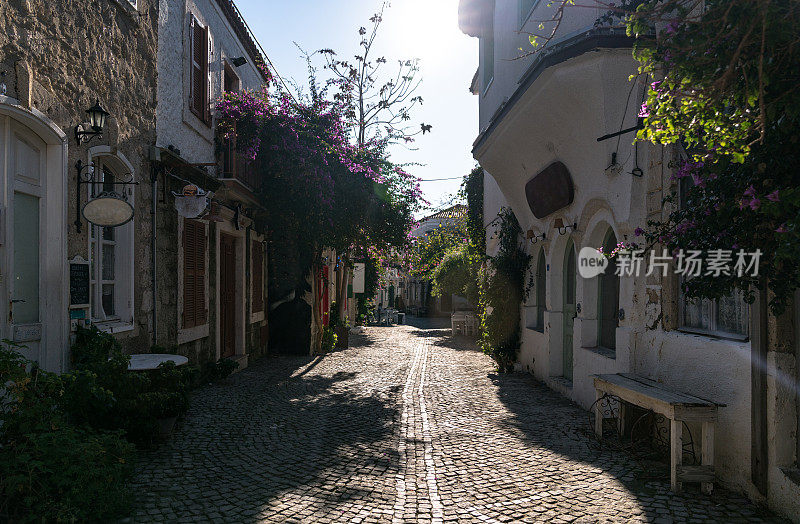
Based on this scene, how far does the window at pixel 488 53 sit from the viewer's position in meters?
11.9

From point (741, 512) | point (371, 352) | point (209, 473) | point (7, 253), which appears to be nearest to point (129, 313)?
point (7, 253)

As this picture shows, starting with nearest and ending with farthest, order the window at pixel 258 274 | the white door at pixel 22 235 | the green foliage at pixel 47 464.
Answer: the green foliage at pixel 47 464 → the white door at pixel 22 235 → the window at pixel 258 274

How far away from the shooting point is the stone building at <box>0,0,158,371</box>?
418cm

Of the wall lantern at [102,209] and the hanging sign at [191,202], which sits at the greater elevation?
the hanging sign at [191,202]

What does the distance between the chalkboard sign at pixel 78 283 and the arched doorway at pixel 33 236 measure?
10cm

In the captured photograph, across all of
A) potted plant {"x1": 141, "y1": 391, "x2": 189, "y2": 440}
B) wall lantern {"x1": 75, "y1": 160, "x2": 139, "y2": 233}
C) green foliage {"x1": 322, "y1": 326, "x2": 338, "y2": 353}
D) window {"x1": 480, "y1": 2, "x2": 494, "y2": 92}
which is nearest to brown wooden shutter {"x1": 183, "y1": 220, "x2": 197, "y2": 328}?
wall lantern {"x1": 75, "y1": 160, "x2": 139, "y2": 233}

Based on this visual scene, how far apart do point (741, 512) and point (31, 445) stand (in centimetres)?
446

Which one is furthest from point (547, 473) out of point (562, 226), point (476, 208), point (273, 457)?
point (476, 208)

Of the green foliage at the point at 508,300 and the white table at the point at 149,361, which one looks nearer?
the white table at the point at 149,361

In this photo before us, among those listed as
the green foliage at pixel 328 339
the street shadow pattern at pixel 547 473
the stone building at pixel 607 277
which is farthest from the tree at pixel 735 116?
the green foliage at pixel 328 339

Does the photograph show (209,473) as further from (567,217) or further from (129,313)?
(567,217)

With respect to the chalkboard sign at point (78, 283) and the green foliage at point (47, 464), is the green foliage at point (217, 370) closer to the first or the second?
the chalkboard sign at point (78, 283)

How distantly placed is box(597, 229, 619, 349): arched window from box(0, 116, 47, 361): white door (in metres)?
6.11

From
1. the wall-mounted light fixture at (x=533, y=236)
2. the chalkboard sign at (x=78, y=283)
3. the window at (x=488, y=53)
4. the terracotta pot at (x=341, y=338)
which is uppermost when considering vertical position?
the window at (x=488, y=53)
